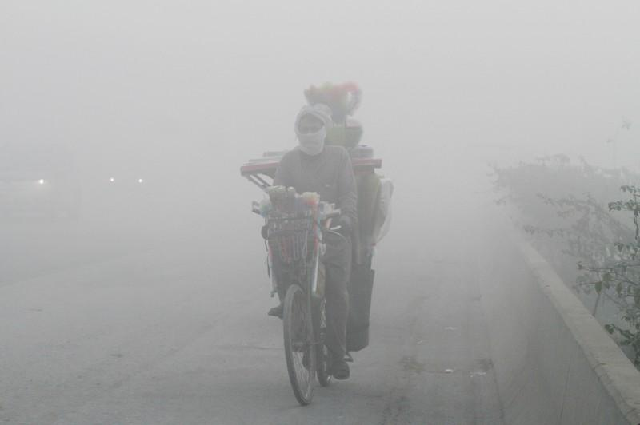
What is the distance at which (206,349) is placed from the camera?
8125 millimetres

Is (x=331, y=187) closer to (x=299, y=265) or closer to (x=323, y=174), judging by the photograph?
(x=323, y=174)

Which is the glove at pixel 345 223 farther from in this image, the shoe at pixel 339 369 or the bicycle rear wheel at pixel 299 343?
the shoe at pixel 339 369

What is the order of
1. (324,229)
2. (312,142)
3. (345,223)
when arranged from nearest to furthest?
1. (324,229)
2. (345,223)
3. (312,142)

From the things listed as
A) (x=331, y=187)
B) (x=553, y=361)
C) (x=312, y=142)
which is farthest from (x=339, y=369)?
(x=553, y=361)

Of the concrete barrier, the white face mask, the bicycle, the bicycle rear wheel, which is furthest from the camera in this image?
the white face mask

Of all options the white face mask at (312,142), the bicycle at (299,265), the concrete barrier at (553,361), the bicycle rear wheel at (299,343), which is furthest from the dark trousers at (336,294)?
the concrete barrier at (553,361)

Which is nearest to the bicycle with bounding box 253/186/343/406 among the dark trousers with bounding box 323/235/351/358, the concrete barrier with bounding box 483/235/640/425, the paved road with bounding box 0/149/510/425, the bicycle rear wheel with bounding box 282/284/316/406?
the bicycle rear wheel with bounding box 282/284/316/406

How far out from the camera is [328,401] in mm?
6504

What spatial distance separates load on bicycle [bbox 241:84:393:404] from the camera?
6238mm

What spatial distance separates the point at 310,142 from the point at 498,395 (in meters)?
2.32

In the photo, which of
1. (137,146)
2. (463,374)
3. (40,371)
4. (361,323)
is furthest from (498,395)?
(137,146)

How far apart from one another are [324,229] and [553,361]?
6.09ft

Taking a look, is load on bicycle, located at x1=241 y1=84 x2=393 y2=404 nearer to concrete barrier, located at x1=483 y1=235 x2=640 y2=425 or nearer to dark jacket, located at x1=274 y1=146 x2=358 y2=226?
dark jacket, located at x1=274 y1=146 x2=358 y2=226

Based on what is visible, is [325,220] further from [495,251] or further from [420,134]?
[420,134]
